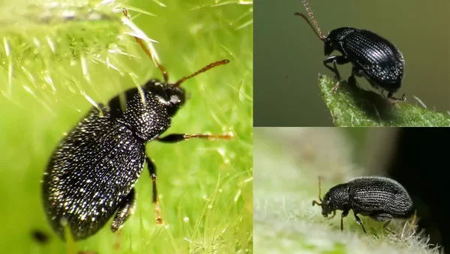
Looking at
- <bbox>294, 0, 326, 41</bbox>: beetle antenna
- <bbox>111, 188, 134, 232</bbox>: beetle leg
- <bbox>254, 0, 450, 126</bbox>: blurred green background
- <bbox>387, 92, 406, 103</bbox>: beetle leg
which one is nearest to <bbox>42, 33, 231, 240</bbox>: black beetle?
<bbox>111, 188, 134, 232</bbox>: beetle leg

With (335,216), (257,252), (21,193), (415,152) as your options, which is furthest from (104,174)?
(415,152)

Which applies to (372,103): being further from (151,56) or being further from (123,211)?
(123,211)

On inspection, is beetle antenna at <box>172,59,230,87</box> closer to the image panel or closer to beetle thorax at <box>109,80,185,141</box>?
beetle thorax at <box>109,80,185,141</box>

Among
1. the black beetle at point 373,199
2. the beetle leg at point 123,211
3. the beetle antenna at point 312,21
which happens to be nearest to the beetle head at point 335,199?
the black beetle at point 373,199

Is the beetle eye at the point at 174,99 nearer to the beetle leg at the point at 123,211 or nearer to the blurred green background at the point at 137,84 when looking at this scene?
the blurred green background at the point at 137,84

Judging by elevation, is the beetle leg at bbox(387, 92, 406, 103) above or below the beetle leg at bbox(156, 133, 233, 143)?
above

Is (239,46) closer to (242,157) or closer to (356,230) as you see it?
(242,157)
